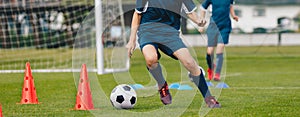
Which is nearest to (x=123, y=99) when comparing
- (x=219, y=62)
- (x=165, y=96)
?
(x=165, y=96)

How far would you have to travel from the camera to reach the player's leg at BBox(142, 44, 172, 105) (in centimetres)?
812

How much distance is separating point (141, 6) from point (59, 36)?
22.4m

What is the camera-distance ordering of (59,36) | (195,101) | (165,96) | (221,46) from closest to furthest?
(165,96) < (195,101) < (221,46) < (59,36)

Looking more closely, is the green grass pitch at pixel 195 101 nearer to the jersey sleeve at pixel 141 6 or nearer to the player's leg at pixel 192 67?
the player's leg at pixel 192 67

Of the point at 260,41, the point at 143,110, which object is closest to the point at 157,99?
the point at 143,110

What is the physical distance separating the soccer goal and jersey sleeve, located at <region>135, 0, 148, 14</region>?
7.76 meters

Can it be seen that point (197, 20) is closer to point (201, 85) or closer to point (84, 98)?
point (201, 85)

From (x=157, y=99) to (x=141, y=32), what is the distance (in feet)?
5.20

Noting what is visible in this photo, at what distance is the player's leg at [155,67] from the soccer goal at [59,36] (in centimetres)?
734

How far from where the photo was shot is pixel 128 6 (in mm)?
35500

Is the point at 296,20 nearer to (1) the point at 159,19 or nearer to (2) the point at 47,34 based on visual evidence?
(2) the point at 47,34

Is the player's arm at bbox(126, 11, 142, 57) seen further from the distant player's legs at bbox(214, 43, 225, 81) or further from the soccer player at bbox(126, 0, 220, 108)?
the distant player's legs at bbox(214, 43, 225, 81)

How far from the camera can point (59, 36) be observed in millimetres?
30031

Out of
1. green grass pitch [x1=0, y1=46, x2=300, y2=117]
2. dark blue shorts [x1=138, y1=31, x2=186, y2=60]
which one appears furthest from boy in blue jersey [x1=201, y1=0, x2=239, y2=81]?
dark blue shorts [x1=138, y1=31, x2=186, y2=60]
